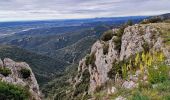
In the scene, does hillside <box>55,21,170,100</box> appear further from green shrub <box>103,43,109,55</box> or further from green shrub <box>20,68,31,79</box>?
green shrub <box>20,68,31,79</box>

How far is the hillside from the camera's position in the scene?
12843mm

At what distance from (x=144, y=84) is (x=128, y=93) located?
132cm

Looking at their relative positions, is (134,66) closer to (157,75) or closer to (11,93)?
(157,75)

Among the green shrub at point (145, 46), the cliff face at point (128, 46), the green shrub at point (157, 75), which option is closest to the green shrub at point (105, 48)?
the cliff face at point (128, 46)

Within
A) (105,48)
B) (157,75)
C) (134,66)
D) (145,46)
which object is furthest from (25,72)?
(157,75)

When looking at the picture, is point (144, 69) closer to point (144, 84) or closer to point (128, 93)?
point (144, 84)

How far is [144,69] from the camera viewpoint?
17.7 metres

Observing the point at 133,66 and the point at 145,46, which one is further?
the point at 145,46

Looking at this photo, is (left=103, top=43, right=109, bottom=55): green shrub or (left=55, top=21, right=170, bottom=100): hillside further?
(left=103, top=43, right=109, bottom=55): green shrub

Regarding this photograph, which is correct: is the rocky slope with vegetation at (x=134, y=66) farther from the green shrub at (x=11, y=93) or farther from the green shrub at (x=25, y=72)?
the green shrub at (x=25, y=72)

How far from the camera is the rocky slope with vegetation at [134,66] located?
12.8 meters

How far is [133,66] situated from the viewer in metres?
28.0

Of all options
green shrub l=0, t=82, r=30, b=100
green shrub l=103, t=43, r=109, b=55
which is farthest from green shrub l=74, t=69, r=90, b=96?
green shrub l=0, t=82, r=30, b=100

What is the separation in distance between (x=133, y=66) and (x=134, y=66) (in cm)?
56
